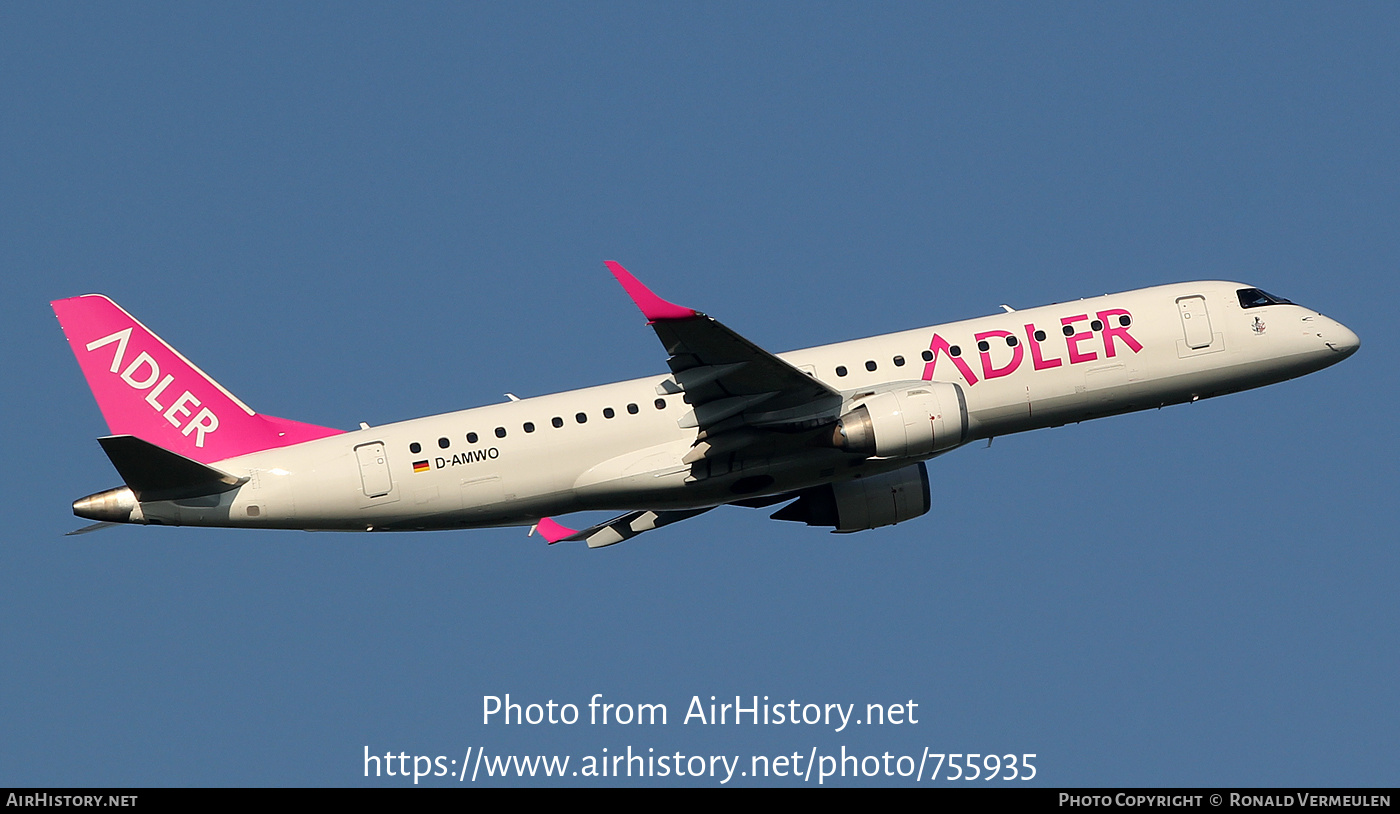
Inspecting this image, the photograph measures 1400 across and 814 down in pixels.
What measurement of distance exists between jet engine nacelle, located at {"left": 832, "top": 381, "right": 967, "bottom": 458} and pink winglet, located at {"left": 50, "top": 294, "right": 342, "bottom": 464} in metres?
14.1

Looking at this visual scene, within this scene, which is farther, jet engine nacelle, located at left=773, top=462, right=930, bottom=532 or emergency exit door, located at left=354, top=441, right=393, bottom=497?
jet engine nacelle, located at left=773, top=462, right=930, bottom=532

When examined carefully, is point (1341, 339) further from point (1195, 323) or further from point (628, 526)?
point (628, 526)

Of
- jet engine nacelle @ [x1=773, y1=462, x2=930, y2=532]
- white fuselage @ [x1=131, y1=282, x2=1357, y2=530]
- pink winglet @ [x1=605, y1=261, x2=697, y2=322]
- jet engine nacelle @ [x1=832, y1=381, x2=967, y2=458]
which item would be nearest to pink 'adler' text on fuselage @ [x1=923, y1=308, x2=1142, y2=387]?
white fuselage @ [x1=131, y1=282, x2=1357, y2=530]

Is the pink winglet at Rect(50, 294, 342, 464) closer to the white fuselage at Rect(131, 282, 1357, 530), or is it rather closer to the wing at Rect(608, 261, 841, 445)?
the white fuselage at Rect(131, 282, 1357, 530)

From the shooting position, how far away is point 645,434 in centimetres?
3875

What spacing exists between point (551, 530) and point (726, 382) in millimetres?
7193

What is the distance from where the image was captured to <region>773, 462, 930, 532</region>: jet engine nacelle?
4200 cm

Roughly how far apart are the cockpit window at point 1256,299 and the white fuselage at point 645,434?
4.49 feet

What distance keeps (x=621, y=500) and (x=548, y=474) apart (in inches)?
77.0

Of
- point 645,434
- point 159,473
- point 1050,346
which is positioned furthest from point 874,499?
point 159,473

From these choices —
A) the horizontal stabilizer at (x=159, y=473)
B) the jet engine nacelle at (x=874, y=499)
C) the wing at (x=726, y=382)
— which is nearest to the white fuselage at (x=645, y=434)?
the horizontal stabilizer at (x=159, y=473)

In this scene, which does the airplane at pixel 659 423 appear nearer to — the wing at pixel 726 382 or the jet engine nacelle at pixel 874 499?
the wing at pixel 726 382
